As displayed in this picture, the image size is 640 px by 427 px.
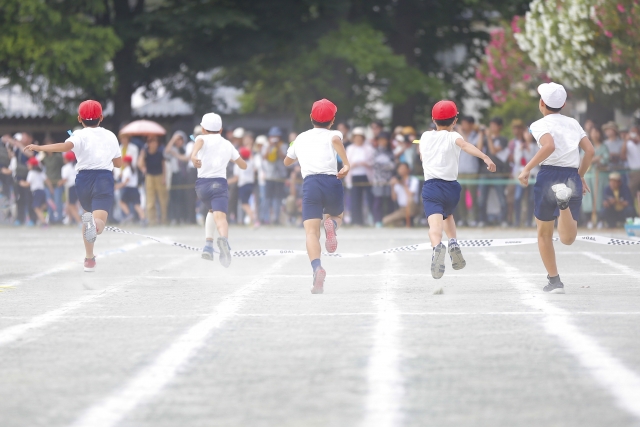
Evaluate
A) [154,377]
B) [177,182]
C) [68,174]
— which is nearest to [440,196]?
[154,377]

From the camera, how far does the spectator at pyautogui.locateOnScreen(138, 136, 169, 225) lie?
2716cm

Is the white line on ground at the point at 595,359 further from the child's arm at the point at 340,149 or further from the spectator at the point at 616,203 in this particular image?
the spectator at the point at 616,203

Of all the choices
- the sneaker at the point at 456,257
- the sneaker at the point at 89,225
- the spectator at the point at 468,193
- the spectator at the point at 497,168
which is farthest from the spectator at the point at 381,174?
the sneaker at the point at 456,257

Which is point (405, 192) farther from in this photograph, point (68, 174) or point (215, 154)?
point (215, 154)

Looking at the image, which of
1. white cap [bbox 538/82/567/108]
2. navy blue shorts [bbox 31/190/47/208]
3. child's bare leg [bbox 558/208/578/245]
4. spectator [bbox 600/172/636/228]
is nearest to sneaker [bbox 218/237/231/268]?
child's bare leg [bbox 558/208/578/245]

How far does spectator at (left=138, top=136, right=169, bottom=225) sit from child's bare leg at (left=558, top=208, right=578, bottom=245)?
1659cm

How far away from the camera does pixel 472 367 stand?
7.13 m

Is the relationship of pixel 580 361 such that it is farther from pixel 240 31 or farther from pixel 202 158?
pixel 240 31

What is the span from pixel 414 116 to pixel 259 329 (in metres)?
29.7

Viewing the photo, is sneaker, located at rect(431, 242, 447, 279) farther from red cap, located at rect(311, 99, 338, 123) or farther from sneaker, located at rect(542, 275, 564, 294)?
red cap, located at rect(311, 99, 338, 123)

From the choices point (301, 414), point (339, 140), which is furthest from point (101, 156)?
point (301, 414)

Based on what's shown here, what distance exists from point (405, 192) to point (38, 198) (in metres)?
8.14

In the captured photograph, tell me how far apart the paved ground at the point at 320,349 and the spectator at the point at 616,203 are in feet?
31.9

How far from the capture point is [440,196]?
12.0 m
